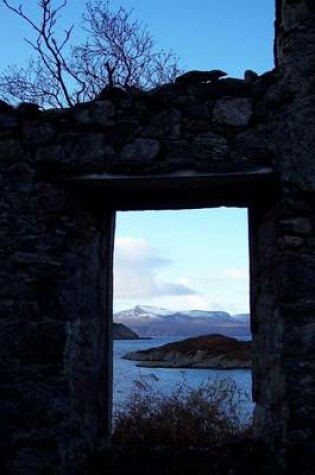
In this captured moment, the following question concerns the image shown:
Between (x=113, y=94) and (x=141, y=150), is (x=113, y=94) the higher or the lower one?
the higher one

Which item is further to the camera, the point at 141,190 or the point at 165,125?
the point at 141,190

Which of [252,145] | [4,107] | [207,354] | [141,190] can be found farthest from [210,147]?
[207,354]

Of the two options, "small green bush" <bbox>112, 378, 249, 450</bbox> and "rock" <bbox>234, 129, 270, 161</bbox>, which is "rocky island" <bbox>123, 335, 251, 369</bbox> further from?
"rock" <bbox>234, 129, 270, 161</bbox>

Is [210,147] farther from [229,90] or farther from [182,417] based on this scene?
[182,417]

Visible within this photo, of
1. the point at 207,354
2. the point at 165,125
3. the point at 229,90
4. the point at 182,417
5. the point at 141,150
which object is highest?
the point at 229,90

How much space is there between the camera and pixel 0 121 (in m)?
4.38

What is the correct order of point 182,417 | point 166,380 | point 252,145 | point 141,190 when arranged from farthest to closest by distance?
1. point 166,380
2. point 182,417
3. point 141,190
4. point 252,145

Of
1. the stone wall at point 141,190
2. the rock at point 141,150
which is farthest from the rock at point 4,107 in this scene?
the rock at point 141,150

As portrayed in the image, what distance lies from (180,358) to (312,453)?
16915mm

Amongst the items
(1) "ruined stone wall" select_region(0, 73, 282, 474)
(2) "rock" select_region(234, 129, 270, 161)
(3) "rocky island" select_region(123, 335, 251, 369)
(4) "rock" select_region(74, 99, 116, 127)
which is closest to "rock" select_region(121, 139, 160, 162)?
(1) "ruined stone wall" select_region(0, 73, 282, 474)

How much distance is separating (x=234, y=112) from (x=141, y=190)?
85cm

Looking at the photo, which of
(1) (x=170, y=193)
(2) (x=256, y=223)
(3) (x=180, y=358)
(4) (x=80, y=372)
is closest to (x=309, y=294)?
(2) (x=256, y=223)

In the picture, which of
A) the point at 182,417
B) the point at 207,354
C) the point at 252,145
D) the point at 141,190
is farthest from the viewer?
the point at 207,354

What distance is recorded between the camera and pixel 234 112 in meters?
4.10
